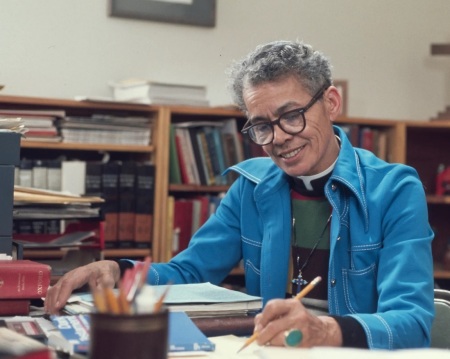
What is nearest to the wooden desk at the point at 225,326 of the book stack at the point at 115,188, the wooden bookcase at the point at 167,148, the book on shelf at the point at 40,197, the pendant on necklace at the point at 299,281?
the pendant on necklace at the point at 299,281

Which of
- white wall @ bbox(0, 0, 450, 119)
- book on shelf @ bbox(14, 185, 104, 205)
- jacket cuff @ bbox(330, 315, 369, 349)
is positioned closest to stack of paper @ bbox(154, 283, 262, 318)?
jacket cuff @ bbox(330, 315, 369, 349)

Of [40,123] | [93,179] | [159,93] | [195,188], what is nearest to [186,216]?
Result: [195,188]

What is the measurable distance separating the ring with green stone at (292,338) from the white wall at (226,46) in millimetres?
2705

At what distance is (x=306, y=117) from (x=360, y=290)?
1.36ft

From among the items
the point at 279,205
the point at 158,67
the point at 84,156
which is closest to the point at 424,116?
the point at 158,67

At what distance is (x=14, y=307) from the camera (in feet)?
5.08

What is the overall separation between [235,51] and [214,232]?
2.16m

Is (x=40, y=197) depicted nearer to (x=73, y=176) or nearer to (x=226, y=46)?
(x=73, y=176)

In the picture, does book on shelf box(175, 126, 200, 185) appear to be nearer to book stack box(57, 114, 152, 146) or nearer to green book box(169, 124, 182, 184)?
green book box(169, 124, 182, 184)

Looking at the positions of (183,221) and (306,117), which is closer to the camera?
(306,117)

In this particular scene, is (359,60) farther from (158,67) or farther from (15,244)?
(15,244)

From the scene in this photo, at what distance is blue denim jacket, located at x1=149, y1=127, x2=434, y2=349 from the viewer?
5.13ft

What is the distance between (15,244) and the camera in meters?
1.82

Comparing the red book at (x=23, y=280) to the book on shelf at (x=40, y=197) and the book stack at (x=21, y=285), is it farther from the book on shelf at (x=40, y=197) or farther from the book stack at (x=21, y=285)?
the book on shelf at (x=40, y=197)
